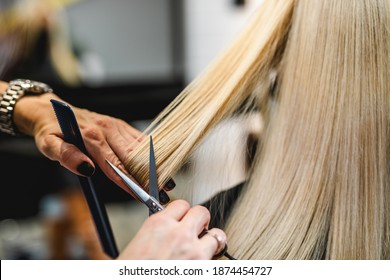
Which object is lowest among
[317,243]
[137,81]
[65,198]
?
[65,198]

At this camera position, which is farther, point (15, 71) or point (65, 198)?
point (65, 198)

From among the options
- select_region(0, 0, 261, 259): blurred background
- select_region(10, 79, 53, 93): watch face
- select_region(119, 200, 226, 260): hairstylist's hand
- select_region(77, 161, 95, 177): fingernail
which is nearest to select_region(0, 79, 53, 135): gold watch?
select_region(10, 79, 53, 93): watch face

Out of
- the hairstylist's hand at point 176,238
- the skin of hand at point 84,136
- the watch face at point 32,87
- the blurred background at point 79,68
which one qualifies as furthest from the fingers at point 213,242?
the blurred background at point 79,68

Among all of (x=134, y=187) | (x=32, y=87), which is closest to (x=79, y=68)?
(x=32, y=87)

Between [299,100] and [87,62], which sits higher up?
[299,100]

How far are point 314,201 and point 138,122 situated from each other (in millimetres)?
319

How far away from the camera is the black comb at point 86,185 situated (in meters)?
0.62

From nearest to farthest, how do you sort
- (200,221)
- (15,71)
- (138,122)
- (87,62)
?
(200,221), (138,122), (15,71), (87,62)

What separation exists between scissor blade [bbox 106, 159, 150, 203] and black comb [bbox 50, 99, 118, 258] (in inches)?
1.7

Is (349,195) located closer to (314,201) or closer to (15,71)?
(314,201)

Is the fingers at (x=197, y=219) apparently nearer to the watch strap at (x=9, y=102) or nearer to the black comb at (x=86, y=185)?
the black comb at (x=86, y=185)

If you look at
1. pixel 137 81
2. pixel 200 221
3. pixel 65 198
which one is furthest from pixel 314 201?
pixel 137 81
